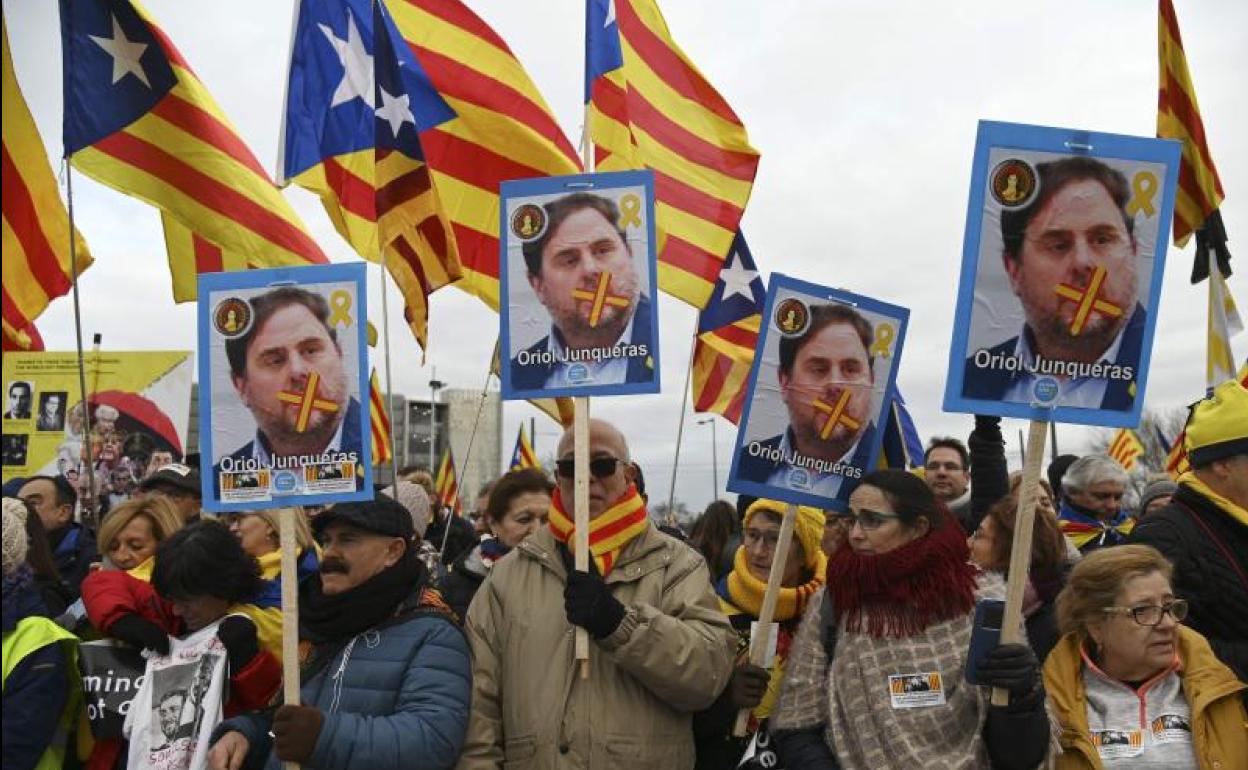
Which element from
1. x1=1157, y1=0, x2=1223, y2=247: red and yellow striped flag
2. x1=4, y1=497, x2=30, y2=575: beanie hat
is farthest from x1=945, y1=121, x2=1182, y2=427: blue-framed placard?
x1=1157, y1=0, x2=1223, y2=247: red and yellow striped flag

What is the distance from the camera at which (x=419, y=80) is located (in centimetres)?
692

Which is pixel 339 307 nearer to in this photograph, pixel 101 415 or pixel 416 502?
pixel 416 502

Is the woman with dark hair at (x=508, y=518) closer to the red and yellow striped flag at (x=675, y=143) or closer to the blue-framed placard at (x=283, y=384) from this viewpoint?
the red and yellow striped flag at (x=675, y=143)

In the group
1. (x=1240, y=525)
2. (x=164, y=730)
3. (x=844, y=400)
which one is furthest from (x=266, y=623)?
(x=1240, y=525)

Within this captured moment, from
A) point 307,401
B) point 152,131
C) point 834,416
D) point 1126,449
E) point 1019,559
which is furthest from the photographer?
point 1126,449

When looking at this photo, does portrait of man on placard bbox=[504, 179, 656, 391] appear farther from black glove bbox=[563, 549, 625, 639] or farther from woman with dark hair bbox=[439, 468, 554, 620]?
woman with dark hair bbox=[439, 468, 554, 620]

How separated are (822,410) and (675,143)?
8.87ft

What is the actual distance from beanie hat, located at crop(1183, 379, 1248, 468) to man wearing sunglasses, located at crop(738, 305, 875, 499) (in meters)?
1.22

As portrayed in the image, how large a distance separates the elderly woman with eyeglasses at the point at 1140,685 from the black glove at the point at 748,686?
99 centimetres

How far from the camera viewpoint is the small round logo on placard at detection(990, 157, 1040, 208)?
374cm

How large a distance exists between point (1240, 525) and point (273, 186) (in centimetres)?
521

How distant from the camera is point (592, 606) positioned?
3.70m

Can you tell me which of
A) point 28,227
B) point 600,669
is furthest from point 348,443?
point 28,227

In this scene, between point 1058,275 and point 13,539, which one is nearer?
point 1058,275
